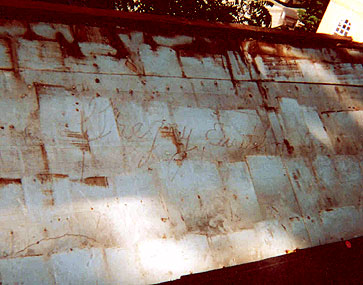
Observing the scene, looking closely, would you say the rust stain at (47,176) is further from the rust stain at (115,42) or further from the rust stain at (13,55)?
the rust stain at (115,42)

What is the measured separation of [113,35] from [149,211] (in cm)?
223

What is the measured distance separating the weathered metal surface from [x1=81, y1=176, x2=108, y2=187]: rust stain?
0.04 ft

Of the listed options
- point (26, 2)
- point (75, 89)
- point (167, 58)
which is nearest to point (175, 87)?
point (167, 58)

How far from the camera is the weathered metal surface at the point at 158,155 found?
3.09m

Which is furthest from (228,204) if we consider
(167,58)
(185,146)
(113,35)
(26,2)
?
(26,2)

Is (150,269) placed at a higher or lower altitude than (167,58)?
lower

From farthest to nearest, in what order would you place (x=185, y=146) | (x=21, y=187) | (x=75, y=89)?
(x=185, y=146)
(x=75, y=89)
(x=21, y=187)

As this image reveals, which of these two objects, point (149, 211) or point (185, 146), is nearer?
point (149, 211)

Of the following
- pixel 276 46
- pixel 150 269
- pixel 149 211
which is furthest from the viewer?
pixel 276 46

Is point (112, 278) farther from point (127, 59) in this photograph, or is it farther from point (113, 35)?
point (113, 35)

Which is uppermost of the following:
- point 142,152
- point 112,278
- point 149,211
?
point 142,152

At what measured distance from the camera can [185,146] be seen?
3.96 metres

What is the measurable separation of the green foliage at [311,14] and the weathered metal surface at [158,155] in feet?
51.6

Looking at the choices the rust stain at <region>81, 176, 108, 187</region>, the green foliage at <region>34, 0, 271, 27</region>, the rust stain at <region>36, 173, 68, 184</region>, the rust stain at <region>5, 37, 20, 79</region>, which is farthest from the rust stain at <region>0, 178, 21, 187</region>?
the green foliage at <region>34, 0, 271, 27</region>
